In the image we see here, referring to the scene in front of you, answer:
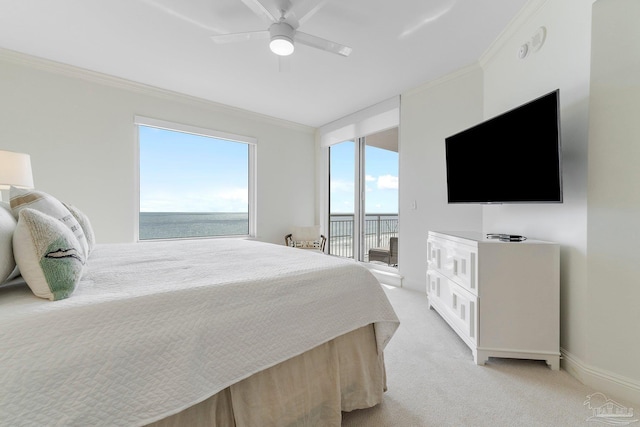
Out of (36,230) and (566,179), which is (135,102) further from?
(566,179)

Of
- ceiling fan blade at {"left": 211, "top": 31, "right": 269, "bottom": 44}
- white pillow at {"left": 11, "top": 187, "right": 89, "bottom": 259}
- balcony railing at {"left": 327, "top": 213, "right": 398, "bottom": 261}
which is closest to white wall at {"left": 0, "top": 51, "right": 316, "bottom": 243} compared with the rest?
ceiling fan blade at {"left": 211, "top": 31, "right": 269, "bottom": 44}

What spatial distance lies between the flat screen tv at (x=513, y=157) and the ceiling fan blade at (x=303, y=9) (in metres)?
1.59

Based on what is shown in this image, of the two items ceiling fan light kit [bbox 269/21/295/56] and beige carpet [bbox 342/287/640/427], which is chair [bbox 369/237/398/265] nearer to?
beige carpet [bbox 342/287/640/427]

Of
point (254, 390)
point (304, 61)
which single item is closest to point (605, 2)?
point (304, 61)

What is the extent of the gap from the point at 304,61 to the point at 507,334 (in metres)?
3.00

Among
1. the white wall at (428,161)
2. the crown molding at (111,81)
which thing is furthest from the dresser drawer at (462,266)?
the crown molding at (111,81)

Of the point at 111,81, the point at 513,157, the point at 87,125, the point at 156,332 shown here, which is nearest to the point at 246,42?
the point at 111,81

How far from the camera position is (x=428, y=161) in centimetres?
332

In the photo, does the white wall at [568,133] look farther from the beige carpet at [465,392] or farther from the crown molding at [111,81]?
the crown molding at [111,81]

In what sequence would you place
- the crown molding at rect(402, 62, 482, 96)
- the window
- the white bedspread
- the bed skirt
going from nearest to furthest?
the white bedspread < the bed skirt < the crown molding at rect(402, 62, 482, 96) < the window

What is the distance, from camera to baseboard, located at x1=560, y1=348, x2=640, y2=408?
1438 millimetres

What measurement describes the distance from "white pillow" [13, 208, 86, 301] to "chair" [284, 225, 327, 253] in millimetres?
3694

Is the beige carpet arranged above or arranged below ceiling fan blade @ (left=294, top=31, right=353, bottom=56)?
below

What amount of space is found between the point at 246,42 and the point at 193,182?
9.11 feet
